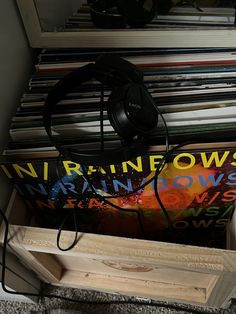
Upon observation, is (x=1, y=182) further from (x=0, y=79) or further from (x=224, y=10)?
(x=224, y=10)

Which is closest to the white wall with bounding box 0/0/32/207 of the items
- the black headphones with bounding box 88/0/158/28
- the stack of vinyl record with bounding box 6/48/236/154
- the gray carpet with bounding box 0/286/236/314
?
the stack of vinyl record with bounding box 6/48/236/154

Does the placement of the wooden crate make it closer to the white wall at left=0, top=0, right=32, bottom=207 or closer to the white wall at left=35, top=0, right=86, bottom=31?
the white wall at left=0, top=0, right=32, bottom=207

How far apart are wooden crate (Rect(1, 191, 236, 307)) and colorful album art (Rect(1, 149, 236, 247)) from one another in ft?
0.22

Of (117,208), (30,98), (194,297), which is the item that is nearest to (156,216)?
(117,208)

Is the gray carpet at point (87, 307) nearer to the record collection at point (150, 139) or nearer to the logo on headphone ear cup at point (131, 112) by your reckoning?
the record collection at point (150, 139)

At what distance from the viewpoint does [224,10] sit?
0.64 metres

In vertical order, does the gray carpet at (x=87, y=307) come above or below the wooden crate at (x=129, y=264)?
below

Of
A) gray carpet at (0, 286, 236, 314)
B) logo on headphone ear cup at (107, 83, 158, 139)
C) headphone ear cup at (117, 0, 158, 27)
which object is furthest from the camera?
gray carpet at (0, 286, 236, 314)

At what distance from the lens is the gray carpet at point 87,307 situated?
88 centimetres

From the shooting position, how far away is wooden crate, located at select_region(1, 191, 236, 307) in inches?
22.4

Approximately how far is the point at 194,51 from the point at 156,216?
0.34m

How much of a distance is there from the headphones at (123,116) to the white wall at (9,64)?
10 cm

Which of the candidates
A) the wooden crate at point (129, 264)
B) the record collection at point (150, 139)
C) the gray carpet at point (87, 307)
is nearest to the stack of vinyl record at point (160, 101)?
the record collection at point (150, 139)

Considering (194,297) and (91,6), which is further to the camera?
(194,297)
